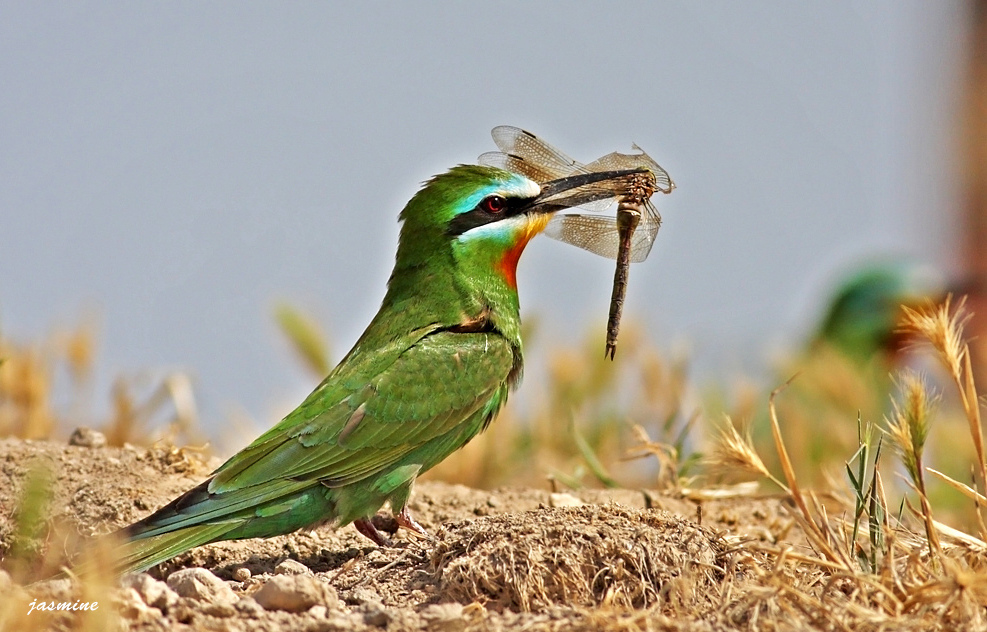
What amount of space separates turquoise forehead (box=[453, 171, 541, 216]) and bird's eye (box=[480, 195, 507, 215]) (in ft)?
0.04

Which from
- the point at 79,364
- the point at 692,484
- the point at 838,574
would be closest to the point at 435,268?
the point at 692,484

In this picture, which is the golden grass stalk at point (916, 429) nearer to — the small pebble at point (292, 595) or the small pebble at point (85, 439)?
the small pebble at point (292, 595)

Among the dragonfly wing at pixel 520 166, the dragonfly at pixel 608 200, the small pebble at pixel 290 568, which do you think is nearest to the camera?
the small pebble at pixel 290 568

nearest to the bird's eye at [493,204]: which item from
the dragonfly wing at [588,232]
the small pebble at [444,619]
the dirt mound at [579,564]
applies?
the dragonfly wing at [588,232]

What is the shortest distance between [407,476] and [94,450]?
1.05m

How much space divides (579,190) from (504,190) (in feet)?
0.84

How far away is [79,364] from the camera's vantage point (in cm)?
470

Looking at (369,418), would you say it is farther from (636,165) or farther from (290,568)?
(636,165)

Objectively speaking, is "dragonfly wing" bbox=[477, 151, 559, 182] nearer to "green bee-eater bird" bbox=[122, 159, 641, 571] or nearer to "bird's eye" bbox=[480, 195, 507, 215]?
"green bee-eater bird" bbox=[122, 159, 641, 571]

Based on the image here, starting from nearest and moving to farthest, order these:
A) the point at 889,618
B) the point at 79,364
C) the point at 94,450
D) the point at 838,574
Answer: the point at 889,618 → the point at 838,574 → the point at 94,450 → the point at 79,364

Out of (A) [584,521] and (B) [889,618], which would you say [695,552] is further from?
(B) [889,618]

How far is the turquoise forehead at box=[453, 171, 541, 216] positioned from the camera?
13.5ft

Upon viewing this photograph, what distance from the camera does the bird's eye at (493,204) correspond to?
412cm

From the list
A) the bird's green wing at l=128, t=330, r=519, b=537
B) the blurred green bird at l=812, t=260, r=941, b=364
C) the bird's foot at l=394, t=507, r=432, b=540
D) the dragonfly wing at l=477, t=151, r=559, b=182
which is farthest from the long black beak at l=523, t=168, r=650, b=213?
the blurred green bird at l=812, t=260, r=941, b=364
